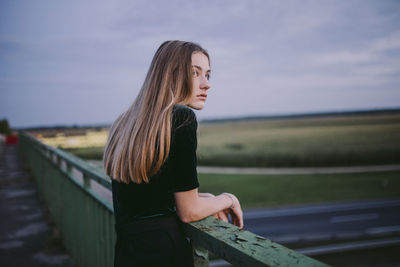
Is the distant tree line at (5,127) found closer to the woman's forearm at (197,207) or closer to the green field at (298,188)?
the green field at (298,188)

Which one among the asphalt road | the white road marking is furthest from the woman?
the white road marking

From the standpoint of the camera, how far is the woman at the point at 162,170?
1.25m

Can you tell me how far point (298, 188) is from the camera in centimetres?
5422

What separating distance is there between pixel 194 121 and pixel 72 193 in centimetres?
277

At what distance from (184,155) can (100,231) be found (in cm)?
173

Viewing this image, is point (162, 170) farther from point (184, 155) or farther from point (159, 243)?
point (159, 243)

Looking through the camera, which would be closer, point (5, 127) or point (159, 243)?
point (159, 243)

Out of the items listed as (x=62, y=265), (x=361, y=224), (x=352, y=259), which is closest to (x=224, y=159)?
(x=361, y=224)

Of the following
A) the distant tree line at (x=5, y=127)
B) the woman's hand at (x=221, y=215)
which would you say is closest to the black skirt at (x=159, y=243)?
the woman's hand at (x=221, y=215)

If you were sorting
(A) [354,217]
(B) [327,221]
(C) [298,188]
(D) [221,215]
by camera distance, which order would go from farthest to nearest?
(C) [298,188], (A) [354,217], (B) [327,221], (D) [221,215]

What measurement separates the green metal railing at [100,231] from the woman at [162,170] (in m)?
0.10

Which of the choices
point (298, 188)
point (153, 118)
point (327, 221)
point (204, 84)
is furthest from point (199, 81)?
point (298, 188)

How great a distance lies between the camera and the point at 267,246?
925 mm

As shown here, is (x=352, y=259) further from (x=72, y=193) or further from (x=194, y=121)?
(x=194, y=121)
